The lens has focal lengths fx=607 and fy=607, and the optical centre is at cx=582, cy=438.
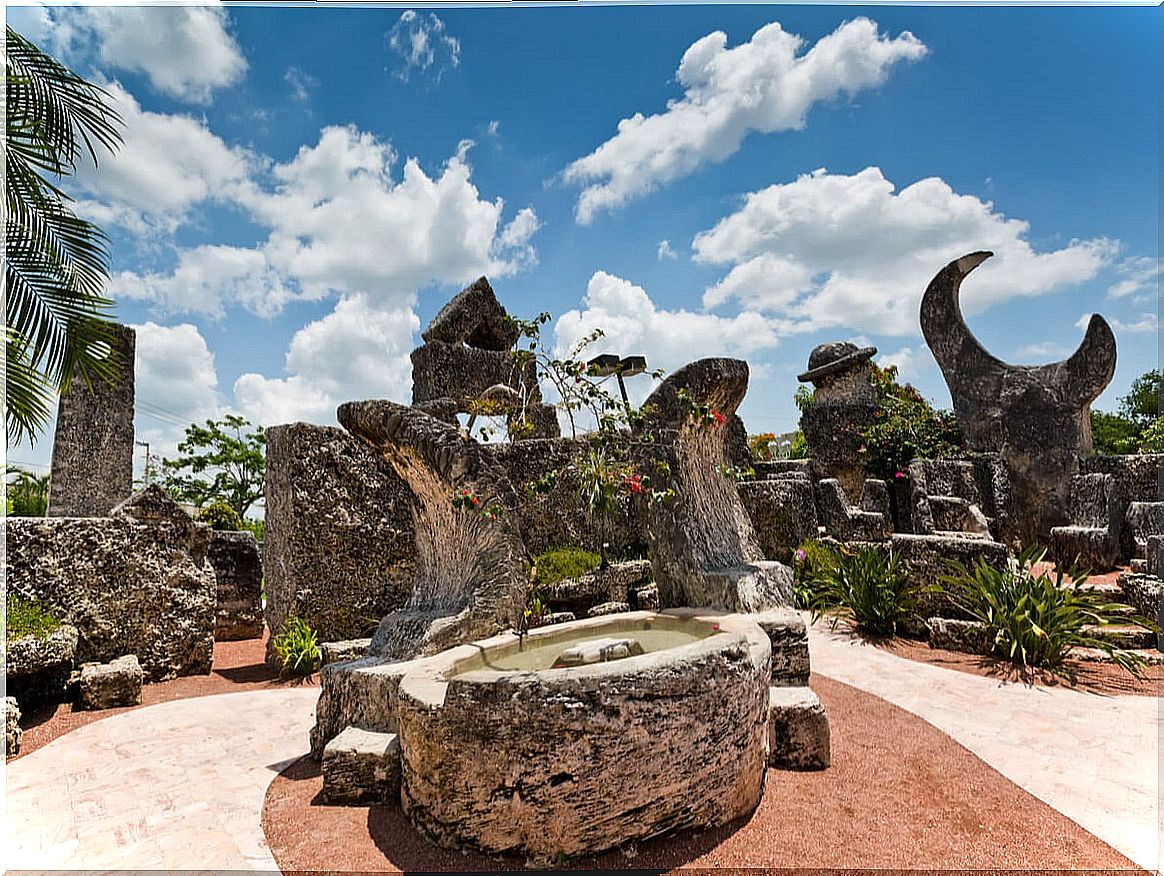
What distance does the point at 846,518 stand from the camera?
9.64 metres

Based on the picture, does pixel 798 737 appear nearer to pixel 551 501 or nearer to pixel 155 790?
pixel 155 790

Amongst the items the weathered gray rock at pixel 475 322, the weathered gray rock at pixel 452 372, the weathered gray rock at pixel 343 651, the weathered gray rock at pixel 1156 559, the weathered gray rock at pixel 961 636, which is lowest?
the weathered gray rock at pixel 961 636

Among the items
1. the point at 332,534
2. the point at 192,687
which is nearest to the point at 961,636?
the point at 332,534

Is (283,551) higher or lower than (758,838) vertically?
higher

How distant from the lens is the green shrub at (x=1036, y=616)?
5.31 metres

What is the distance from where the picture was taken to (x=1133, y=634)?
5.67 meters

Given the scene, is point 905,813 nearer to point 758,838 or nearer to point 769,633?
point 758,838

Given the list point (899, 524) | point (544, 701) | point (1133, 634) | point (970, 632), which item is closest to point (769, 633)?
point (544, 701)

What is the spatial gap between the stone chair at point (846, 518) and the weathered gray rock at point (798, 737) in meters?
6.39

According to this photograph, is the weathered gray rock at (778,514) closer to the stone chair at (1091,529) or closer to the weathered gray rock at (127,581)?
the stone chair at (1091,529)

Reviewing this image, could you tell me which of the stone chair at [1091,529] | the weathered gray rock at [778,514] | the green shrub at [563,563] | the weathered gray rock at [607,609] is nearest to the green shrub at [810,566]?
the weathered gray rock at [778,514]

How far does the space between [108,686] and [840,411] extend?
13269 mm

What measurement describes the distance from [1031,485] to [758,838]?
37.8 feet

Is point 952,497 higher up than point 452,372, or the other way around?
point 452,372
